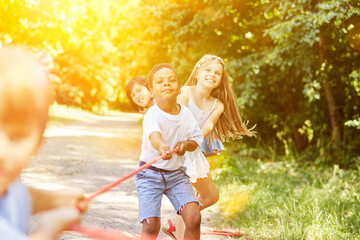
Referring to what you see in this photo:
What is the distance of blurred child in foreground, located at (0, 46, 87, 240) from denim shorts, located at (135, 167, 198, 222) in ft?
6.57

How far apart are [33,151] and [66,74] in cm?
2844

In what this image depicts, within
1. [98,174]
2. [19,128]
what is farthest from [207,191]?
[98,174]

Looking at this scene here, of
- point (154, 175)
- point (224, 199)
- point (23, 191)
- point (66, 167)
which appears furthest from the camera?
point (66, 167)

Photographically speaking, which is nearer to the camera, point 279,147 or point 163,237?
point 163,237

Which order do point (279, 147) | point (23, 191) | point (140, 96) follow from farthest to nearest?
point (279, 147), point (140, 96), point (23, 191)

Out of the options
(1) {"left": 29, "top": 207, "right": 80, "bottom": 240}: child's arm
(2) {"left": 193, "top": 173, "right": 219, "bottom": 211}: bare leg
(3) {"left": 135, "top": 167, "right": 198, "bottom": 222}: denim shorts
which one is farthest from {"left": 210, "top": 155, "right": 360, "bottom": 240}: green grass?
(1) {"left": 29, "top": 207, "right": 80, "bottom": 240}: child's arm

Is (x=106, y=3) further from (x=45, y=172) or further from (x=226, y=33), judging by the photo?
(x=45, y=172)

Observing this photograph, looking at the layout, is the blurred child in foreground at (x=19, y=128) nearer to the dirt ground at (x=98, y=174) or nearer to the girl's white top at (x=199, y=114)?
the girl's white top at (x=199, y=114)

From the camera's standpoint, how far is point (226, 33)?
33.8ft

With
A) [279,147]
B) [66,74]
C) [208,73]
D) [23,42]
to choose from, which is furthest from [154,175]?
[66,74]

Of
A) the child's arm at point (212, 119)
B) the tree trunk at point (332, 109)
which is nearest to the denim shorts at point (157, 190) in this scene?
the child's arm at point (212, 119)

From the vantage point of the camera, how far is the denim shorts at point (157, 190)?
3.34 meters

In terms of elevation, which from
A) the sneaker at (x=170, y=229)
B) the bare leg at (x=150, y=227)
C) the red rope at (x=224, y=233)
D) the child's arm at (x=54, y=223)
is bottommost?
the red rope at (x=224, y=233)

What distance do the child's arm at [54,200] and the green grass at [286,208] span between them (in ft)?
10.5
